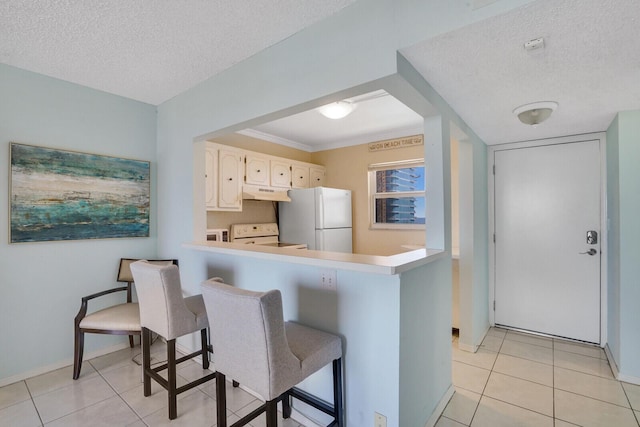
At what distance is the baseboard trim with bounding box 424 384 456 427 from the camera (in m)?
1.78

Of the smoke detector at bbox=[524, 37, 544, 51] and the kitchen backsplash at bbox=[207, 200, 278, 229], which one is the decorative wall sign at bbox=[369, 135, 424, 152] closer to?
the kitchen backsplash at bbox=[207, 200, 278, 229]

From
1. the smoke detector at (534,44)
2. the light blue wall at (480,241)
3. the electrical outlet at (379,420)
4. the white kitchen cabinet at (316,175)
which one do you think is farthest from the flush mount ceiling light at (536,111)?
the white kitchen cabinet at (316,175)

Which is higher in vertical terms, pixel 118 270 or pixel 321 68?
pixel 321 68

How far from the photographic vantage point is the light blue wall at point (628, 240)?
2.19 meters

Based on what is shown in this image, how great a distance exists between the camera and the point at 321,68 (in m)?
1.66

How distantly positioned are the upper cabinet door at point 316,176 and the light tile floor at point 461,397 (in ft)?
9.66

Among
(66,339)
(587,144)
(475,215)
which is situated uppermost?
(587,144)

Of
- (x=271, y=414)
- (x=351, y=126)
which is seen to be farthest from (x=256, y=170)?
(x=271, y=414)

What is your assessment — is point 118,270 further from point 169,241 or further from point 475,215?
point 475,215

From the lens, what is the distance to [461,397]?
2.07 meters

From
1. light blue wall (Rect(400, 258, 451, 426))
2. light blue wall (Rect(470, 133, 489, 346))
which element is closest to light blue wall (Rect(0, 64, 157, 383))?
light blue wall (Rect(400, 258, 451, 426))

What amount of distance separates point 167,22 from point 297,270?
1.67 m

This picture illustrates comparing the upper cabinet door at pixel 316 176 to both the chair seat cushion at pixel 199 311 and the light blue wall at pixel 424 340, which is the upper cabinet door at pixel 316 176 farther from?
the light blue wall at pixel 424 340

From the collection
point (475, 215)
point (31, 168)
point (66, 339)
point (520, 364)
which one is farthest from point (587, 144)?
point (66, 339)
